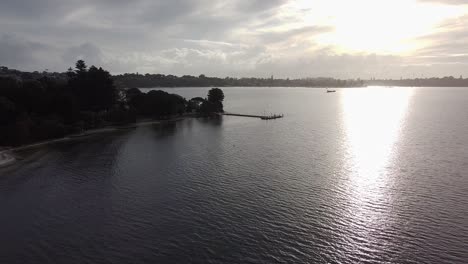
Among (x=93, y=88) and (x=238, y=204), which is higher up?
(x=93, y=88)

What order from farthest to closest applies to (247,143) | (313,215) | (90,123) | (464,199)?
(90,123) → (247,143) → (464,199) → (313,215)

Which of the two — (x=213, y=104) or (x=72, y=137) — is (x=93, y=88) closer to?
(x=72, y=137)

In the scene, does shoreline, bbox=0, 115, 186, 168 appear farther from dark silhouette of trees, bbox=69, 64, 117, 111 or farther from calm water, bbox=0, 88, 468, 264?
dark silhouette of trees, bbox=69, 64, 117, 111

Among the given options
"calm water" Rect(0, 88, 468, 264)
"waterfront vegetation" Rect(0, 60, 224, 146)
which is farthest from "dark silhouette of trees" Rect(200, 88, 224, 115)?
"calm water" Rect(0, 88, 468, 264)

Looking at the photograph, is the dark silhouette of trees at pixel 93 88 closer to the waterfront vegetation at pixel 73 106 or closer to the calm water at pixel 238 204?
the waterfront vegetation at pixel 73 106

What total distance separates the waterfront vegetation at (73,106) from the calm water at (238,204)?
13.2m

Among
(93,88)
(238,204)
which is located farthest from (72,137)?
(238,204)

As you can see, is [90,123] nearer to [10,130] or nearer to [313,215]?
[10,130]

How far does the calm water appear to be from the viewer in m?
30.4

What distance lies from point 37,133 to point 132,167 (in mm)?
41855

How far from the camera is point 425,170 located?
182 ft

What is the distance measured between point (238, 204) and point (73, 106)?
76755 millimetres

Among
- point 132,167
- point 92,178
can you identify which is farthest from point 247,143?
point 92,178

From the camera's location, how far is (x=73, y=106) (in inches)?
3802
